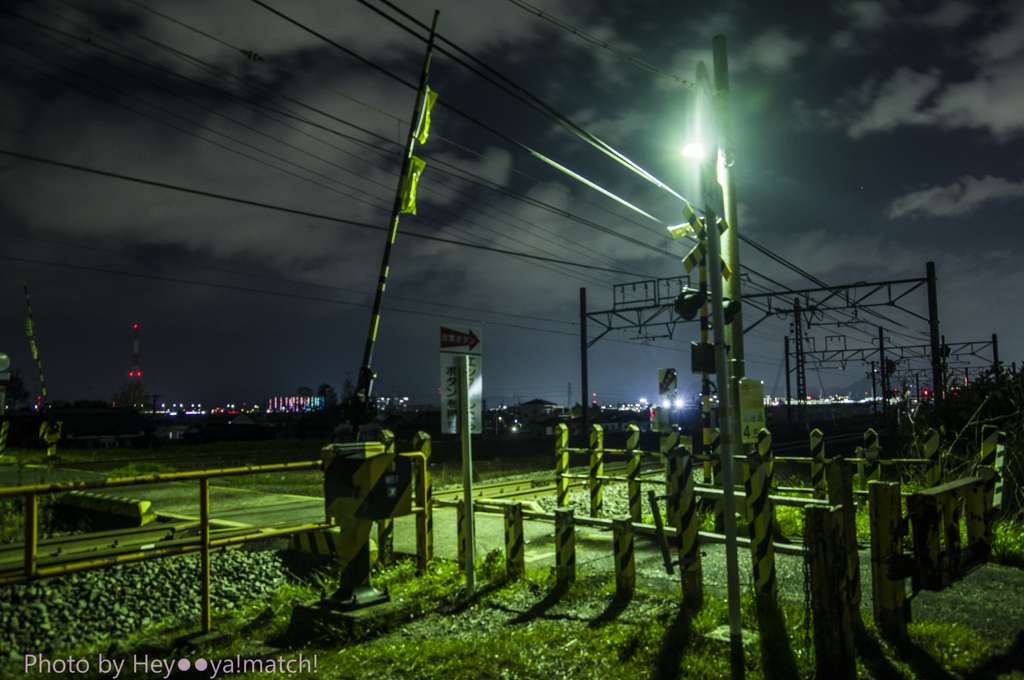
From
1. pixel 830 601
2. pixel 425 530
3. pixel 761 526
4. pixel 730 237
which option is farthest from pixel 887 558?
pixel 730 237

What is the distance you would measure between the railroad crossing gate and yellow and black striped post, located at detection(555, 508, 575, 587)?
170 centimetres

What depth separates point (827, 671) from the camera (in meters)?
4.25

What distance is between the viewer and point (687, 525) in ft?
20.0

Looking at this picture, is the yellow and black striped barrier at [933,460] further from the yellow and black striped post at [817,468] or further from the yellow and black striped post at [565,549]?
the yellow and black striped post at [565,549]

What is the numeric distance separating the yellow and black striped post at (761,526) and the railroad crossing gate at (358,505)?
3.33 m

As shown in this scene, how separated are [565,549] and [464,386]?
1956 mm

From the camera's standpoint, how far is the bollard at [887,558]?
16.2 ft

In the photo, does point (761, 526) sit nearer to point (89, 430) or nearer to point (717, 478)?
point (717, 478)

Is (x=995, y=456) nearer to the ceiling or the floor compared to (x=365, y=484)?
nearer to the floor

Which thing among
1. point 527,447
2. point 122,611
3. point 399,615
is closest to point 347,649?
point 399,615

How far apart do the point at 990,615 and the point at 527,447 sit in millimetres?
31338

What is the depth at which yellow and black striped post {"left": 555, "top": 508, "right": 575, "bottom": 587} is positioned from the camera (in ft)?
21.8

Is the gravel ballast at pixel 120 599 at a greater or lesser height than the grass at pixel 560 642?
lesser

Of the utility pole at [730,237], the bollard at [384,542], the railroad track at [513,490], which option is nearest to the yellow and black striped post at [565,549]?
the bollard at [384,542]
